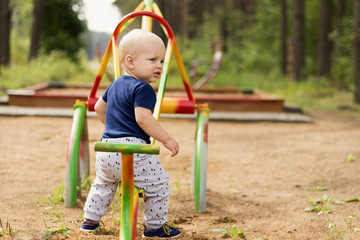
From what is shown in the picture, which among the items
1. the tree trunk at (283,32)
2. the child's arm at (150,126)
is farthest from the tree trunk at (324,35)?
the child's arm at (150,126)

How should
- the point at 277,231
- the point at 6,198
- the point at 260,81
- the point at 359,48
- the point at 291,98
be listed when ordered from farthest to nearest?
the point at 260,81, the point at 291,98, the point at 359,48, the point at 6,198, the point at 277,231

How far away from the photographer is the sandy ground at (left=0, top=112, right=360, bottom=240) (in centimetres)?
277

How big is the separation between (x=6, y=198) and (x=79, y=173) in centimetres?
52

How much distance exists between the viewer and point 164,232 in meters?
2.55

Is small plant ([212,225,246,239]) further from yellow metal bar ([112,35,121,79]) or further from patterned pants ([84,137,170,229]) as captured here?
yellow metal bar ([112,35,121,79])

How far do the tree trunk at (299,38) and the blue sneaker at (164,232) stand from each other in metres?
12.5

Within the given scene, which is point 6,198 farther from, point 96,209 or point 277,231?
point 277,231

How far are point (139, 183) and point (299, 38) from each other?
42.6 ft

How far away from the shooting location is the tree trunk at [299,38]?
14.1 meters

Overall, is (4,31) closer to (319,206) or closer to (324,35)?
(324,35)

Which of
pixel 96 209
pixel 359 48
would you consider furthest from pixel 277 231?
pixel 359 48

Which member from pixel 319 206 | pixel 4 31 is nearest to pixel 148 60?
pixel 319 206

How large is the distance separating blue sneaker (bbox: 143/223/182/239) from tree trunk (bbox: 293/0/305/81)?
12519 mm

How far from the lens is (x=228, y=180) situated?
414cm
